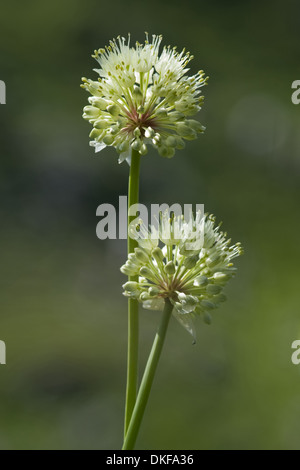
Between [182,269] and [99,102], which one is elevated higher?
[99,102]

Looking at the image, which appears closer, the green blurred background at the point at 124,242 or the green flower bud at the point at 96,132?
the green flower bud at the point at 96,132

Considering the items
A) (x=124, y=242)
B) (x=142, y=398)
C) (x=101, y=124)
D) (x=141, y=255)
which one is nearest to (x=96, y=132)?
(x=101, y=124)

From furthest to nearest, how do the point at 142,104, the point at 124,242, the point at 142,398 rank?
the point at 124,242
the point at 142,104
the point at 142,398

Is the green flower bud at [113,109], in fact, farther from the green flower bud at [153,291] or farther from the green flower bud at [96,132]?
the green flower bud at [153,291]

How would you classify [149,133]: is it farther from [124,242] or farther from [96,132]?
[124,242]

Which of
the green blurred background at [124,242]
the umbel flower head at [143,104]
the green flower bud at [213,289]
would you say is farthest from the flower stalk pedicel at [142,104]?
the green blurred background at [124,242]
